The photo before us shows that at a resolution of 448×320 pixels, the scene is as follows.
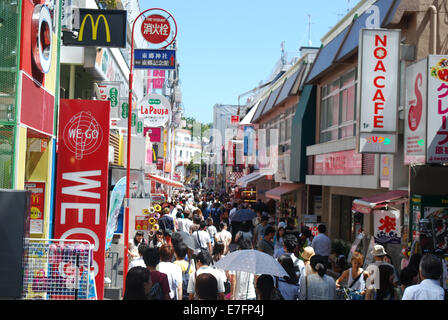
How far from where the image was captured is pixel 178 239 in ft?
29.7

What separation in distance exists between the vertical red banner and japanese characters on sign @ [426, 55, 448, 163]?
20.0ft

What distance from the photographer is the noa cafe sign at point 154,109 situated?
2539 cm

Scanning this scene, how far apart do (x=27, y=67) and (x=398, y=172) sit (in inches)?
334

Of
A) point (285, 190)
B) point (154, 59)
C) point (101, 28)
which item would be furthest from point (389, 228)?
point (285, 190)

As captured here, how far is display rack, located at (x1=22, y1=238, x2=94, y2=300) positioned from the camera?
25.3 ft

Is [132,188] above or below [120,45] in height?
below

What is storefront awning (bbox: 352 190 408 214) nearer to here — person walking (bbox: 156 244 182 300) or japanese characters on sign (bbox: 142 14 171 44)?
person walking (bbox: 156 244 182 300)

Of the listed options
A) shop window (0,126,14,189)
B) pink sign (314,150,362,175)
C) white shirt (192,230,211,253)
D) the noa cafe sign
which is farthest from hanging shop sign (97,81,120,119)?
shop window (0,126,14,189)

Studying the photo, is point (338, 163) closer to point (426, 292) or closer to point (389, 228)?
point (389, 228)

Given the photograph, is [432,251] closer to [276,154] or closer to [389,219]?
[389,219]

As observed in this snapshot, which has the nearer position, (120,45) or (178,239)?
(178,239)

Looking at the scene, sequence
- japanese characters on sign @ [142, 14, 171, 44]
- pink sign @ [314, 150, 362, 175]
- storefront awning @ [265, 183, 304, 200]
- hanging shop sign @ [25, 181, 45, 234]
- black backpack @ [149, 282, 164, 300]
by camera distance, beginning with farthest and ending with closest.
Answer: storefront awning @ [265, 183, 304, 200] → japanese characters on sign @ [142, 14, 171, 44] → pink sign @ [314, 150, 362, 175] → hanging shop sign @ [25, 181, 45, 234] → black backpack @ [149, 282, 164, 300]

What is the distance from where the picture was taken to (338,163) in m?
17.8
